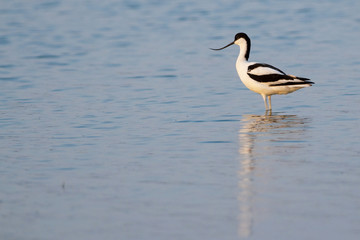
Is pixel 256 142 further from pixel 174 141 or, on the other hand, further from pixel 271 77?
pixel 271 77

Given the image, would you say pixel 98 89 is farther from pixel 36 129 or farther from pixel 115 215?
pixel 115 215

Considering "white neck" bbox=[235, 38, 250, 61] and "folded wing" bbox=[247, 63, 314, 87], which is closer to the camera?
"folded wing" bbox=[247, 63, 314, 87]

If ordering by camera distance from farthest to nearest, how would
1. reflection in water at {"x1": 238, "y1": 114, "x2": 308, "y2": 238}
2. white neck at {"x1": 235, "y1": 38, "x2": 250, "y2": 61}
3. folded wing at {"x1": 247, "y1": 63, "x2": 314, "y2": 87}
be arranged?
white neck at {"x1": 235, "y1": 38, "x2": 250, "y2": 61}, folded wing at {"x1": 247, "y1": 63, "x2": 314, "y2": 87}, reflection in water at {"x1": 238, "y1": 114, "x2": 308, "y2": 238}

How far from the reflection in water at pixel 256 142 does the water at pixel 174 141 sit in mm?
24

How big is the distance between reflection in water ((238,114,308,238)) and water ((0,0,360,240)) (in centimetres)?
2

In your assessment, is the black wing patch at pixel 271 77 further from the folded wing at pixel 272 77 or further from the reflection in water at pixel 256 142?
the reflection in water at pixel 256 142

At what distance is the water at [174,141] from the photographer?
20.2 ft

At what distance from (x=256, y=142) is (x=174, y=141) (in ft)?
3.46

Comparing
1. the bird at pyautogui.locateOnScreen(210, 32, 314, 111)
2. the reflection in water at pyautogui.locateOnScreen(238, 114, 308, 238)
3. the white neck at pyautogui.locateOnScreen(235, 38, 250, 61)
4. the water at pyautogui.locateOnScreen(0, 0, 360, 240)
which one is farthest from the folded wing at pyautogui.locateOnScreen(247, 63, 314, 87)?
the reflection in water at pyautogui.locateOnScreen(238, 114, 308, 238)

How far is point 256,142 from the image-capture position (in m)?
9.32

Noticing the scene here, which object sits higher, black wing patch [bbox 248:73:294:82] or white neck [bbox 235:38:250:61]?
white neck [bbox 235:38:250:61]

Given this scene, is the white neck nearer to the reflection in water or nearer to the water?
the water

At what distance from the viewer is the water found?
616 cm

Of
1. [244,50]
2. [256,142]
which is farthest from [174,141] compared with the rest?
[244,50]
